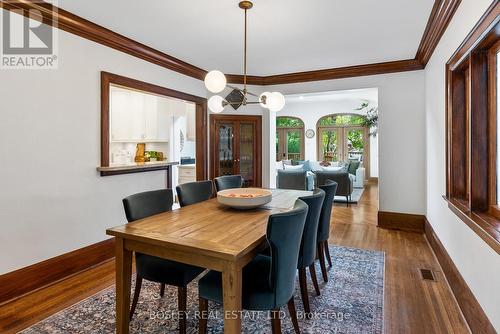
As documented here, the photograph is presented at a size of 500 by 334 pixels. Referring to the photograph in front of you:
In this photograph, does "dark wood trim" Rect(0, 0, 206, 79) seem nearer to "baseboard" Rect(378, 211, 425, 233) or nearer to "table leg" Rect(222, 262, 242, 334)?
"table leg" Rect(222, 262, 242, 334)

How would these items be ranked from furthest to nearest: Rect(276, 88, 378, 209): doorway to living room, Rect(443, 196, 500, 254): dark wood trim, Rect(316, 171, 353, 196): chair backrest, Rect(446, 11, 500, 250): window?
Rect(276, 88, 378, 209): doorway to living room < Rect(316, 171, 353, 196): chair backrest < Rect(446, 11, 500, 250): window < Rect(443, 196, 500, 254): dark wood trim

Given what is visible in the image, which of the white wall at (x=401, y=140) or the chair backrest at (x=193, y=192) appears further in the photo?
the white wall at (x=401, y=140)

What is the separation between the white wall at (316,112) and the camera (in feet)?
31.8

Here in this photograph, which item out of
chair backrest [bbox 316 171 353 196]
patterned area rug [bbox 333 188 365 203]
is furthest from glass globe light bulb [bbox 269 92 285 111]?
patterned area rug [bbox 333 188 365 203]

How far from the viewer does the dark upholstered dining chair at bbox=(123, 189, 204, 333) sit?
1.89 meters

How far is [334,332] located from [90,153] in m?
2.86

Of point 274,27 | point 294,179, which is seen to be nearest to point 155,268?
point 274,27

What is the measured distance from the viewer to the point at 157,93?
3943 millimetres

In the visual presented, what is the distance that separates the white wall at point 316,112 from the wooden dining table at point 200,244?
827 cm

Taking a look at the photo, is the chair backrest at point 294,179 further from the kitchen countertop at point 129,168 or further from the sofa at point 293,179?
the kitchen countertop at point 129,168

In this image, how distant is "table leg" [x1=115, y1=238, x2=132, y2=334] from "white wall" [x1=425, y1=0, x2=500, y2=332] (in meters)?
2.15

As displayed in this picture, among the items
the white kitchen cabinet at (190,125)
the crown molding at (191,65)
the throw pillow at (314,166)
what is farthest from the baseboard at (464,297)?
the throw pillow at (314,166)

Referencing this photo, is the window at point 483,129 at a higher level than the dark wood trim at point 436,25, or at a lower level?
lower

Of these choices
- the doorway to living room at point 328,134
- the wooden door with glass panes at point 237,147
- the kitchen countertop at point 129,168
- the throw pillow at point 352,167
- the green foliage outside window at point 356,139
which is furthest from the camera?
the green foliage outside window at point 356,139
